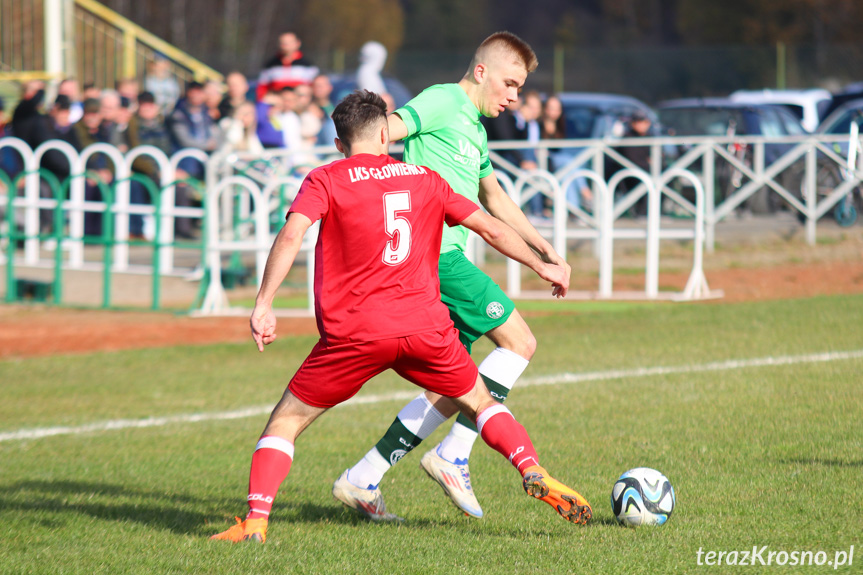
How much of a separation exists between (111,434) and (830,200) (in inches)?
445

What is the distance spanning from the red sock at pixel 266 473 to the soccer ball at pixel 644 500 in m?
1.30

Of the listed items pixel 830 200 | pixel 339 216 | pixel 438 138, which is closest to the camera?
pixel 339 216

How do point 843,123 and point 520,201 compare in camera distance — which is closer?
point 520,201

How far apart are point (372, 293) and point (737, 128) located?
14.8 m

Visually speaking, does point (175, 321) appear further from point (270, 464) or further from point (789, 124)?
point (789, 124)

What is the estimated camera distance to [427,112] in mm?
4641

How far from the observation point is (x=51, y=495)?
17.3 feet

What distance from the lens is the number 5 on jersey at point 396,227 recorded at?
13.3 ft

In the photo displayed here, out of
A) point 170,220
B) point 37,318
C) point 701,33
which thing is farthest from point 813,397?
point 701,33

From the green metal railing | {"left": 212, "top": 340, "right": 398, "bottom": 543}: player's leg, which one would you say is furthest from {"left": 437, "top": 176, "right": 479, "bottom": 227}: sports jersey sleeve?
the green metal railing

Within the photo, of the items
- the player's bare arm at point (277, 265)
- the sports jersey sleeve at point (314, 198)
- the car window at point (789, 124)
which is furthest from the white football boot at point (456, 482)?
the car window at point (789, 124)

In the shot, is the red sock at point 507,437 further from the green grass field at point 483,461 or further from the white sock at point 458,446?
the white sock at point 458,446

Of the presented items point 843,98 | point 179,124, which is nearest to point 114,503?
point 179,124

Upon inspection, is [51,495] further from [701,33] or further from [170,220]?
[701,33]
